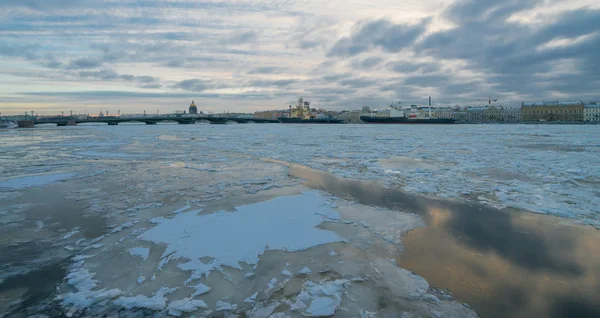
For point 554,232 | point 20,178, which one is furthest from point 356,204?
point 20,178

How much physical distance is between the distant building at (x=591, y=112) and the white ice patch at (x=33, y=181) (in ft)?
337

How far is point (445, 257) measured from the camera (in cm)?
282

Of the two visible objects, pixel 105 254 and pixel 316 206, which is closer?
pixel 105 254

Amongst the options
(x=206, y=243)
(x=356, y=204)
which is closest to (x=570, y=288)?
(x=356, y=204)

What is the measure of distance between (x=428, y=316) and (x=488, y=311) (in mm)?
393

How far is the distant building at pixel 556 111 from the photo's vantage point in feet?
261

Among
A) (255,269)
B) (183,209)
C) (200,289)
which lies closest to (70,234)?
(183,209)

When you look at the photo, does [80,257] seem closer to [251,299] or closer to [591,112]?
[251,299]

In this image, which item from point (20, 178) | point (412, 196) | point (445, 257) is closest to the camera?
point (445, 257)

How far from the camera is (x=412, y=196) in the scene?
16.4 feet

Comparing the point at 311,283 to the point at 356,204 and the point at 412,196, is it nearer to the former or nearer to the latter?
the point at 356,204

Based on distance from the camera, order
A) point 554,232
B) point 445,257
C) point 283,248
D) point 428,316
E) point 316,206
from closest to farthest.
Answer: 1. point 428,316
2. point 445,257
3. point 283,248
4. point 554,232
5. point 316,206

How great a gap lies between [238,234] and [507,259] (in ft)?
8.24

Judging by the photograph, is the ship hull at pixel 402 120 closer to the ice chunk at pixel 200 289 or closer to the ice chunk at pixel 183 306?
the ice chunk at pixel 200 289
